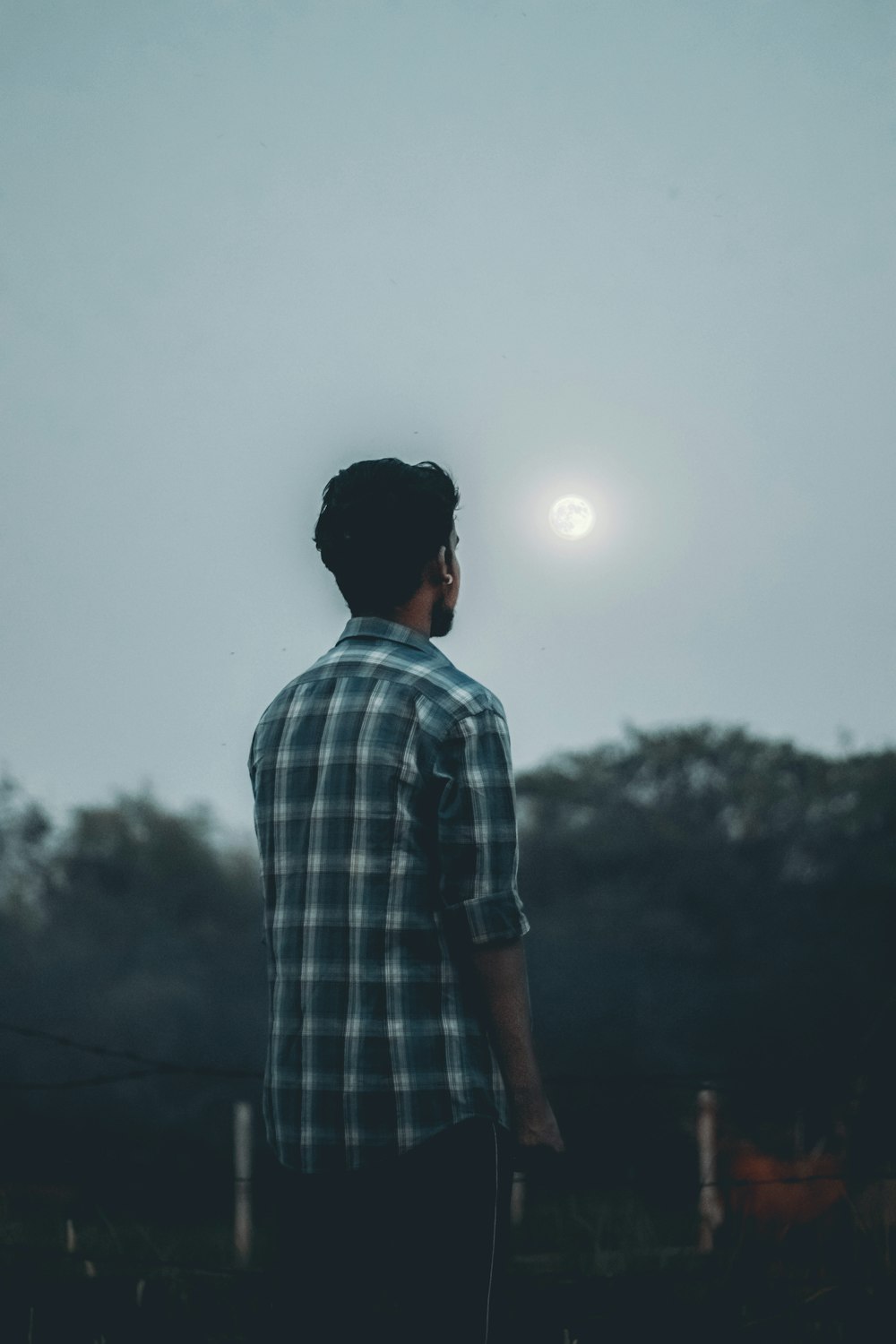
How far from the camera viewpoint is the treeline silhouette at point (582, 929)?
81.7ft

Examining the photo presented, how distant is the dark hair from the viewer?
6.43ft

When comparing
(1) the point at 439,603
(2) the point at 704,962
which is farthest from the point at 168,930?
(1) the point at 439,603

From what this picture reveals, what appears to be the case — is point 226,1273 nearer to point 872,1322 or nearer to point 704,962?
point 872,1322

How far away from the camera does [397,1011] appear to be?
5.65 ft

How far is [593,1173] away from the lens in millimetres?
4137

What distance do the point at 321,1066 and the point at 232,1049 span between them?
28.5m

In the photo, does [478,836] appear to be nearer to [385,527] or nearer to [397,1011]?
[397,1011]

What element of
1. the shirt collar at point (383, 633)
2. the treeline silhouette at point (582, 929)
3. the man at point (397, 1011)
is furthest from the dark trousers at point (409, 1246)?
the treeline silhouette at point (582, 929)

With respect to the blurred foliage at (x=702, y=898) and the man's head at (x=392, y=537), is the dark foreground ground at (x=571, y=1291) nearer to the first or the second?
the man's head at (x=392, y=537)

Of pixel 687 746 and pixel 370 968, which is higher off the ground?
pixel 687 746

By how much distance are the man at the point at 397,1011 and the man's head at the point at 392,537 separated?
141 mm

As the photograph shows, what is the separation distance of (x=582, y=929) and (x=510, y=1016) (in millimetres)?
30575

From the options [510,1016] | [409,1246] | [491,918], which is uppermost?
[491,918]

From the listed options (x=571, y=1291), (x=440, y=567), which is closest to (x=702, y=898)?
(x=571, y=1291)
